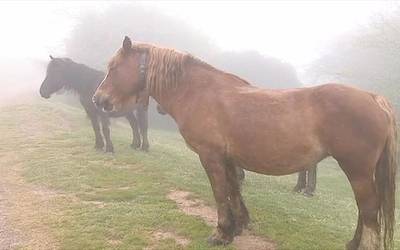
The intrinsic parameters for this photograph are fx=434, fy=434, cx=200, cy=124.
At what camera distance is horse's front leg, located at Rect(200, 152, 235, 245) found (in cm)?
566

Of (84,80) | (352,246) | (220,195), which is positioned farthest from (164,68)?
(84,80)

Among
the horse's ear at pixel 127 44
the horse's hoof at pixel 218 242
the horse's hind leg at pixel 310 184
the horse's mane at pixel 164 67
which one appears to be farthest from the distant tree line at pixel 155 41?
the horse's hoof at pixel 218 242

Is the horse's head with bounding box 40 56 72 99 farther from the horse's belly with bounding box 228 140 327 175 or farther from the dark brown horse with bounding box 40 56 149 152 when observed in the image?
the horse's belly with bounding box 228 140 327 175

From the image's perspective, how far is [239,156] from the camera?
559 centimetres

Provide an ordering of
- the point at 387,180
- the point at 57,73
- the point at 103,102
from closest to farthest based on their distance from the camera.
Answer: the point at 387,180
the point at 103,102
the point at 57,73

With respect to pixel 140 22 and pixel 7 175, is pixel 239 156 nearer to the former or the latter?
pixel 7 175

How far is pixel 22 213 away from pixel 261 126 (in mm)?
5064

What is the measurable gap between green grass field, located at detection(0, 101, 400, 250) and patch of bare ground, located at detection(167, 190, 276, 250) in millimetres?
159

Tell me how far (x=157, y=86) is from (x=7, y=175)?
6702 millimetres

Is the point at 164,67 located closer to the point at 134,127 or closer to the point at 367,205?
the point at 367,205

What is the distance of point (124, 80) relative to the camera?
6230 mm

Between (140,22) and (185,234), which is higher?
(140,22)

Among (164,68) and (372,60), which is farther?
(372,60)

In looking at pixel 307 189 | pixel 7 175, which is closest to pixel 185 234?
pixel 307 189
